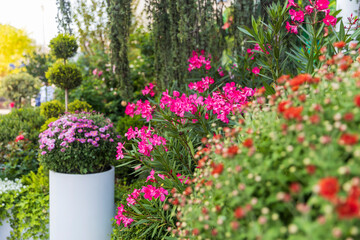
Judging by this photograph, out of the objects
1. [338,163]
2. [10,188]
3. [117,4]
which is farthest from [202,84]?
[10,188]

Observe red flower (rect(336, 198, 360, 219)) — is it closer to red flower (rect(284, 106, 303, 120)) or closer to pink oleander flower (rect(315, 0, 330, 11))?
red flower (rect(284, 106, 303, 120))

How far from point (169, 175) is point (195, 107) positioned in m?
0.46

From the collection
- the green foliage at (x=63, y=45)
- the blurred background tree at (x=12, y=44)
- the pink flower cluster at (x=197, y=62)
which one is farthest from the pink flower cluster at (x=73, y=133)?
the blurred background tree at (x=12, y=44)

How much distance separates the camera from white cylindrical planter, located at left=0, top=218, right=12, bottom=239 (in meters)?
2.91

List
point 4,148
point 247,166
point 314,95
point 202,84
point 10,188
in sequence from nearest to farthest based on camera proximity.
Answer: point 247,166 → point 314,95 → point 202,84 → point 10,188 → point 4,148

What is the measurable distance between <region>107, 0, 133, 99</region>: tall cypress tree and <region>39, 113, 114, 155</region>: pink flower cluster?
46 cm

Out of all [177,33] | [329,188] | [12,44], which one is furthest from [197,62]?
[12,44]

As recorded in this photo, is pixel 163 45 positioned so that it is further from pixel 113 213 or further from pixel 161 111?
pixel 113 213

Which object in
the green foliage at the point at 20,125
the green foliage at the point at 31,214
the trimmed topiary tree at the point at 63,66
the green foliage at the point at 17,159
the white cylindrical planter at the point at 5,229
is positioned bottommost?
the white cylindrical planter at the point at 5,229

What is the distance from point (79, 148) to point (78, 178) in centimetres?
23

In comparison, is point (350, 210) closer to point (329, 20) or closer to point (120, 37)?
point (329, 20)

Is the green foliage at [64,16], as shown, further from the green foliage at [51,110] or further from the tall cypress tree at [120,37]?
the green foliage at [51,110]

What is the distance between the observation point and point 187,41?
2.63m

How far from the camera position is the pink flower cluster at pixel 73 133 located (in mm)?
2398
